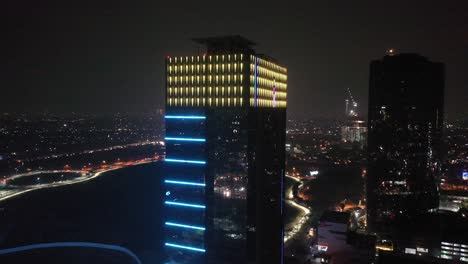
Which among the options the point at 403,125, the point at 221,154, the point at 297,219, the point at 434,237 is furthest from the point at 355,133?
the point at 221,154

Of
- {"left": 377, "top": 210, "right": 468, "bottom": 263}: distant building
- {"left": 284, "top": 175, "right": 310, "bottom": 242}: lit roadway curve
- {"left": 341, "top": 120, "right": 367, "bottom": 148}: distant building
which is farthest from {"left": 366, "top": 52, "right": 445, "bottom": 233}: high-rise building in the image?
{"left": 341, "top": 120, "right": 367, "bottom": 148}: distant building

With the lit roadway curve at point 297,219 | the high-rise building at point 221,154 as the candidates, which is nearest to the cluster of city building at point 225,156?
the high-rise building at point 221,154

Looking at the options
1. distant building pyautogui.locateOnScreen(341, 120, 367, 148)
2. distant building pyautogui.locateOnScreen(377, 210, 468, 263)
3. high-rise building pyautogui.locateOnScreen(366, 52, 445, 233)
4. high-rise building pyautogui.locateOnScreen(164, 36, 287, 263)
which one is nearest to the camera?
high-rise building pyautogui.locateOnScreen(164, 36, 287, 263)

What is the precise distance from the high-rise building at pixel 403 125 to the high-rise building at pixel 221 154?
107ft

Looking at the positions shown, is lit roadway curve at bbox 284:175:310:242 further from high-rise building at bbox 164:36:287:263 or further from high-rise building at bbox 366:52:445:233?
high-rise building at bbox 164:36:287:263

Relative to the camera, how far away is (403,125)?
2210 inches

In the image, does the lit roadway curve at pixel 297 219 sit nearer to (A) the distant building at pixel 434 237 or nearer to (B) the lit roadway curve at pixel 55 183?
(A) the distant building at pixel 434 237

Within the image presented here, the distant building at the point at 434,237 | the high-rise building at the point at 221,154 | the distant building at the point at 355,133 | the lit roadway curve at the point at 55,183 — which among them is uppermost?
the high-rise building at the point at 221,154

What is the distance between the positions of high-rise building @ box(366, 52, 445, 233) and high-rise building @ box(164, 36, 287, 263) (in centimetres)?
3253

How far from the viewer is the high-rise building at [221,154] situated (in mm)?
26250

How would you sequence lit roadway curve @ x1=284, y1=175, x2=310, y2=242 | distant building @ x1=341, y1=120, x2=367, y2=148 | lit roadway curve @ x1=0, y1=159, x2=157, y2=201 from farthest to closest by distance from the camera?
distant building @ x1=341, y1=120, x2=367, y2=148, lit roadway curve @ x1=0, y1=159, x2=157, y2=201, lit roadway curve @ x1=284, y1=175, x2=310, y2=242

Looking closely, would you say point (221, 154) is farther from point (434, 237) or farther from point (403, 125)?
point (403, 125)

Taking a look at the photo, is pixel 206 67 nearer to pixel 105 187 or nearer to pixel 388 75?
pixel 388 75

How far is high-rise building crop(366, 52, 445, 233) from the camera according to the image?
55.3 m
